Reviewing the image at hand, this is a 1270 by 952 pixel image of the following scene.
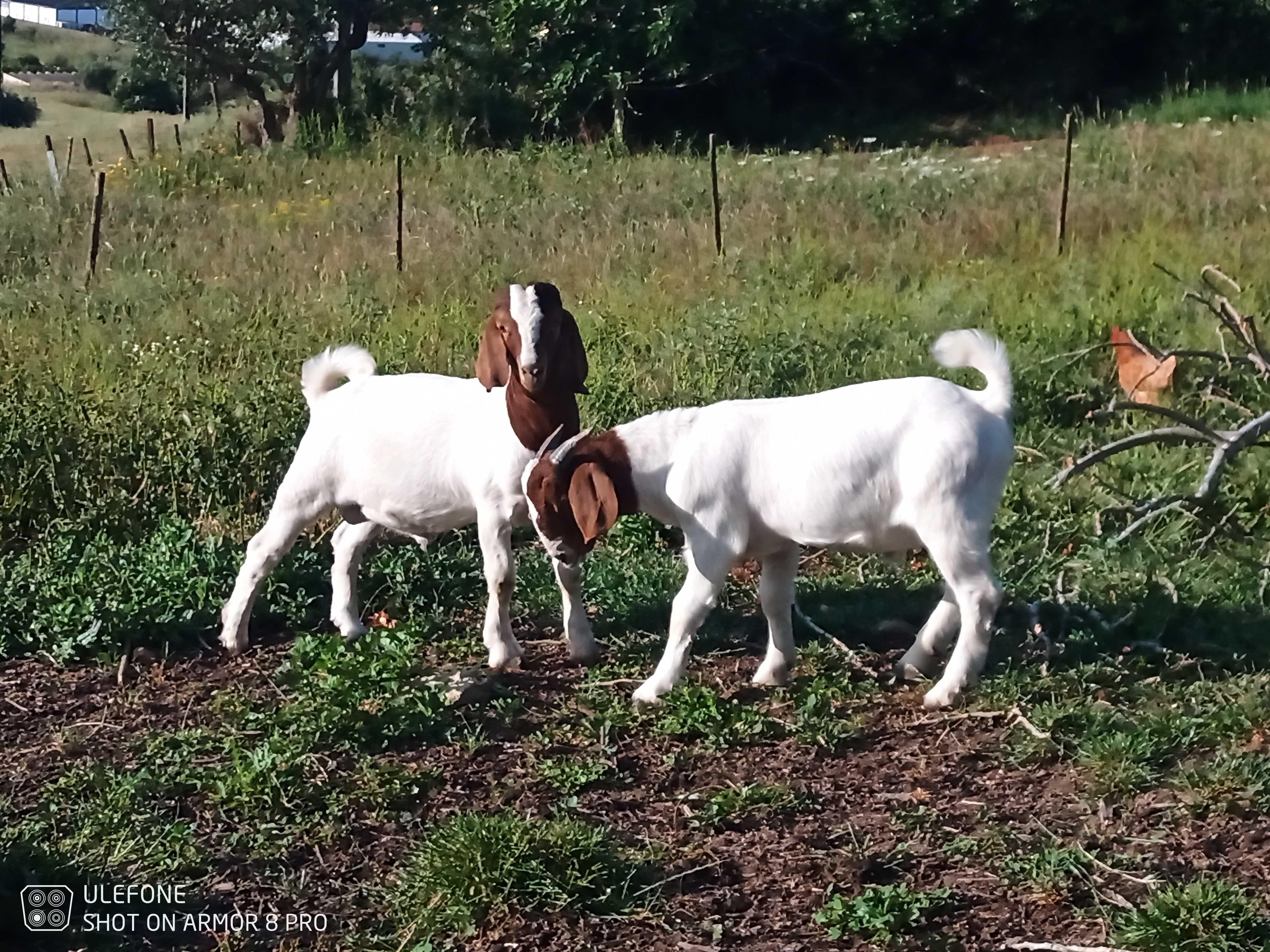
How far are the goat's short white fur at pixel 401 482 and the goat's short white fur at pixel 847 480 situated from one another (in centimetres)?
45

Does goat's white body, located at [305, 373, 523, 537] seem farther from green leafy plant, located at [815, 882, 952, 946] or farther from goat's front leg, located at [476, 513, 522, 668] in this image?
green leafy plant, located at [815, 882, 952, 946]

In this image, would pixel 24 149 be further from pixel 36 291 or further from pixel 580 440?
pixel 580 440

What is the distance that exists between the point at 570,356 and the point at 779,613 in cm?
128

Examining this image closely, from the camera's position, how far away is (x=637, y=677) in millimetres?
5695

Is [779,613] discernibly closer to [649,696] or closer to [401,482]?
[649,696]

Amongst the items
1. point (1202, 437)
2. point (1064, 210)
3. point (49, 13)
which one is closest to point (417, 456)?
point (1202, 437)

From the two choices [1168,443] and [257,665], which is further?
[1168,443]

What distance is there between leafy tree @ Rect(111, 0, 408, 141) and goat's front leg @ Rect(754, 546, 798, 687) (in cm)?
2277

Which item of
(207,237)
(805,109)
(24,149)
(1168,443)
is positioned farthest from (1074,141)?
(24,149)

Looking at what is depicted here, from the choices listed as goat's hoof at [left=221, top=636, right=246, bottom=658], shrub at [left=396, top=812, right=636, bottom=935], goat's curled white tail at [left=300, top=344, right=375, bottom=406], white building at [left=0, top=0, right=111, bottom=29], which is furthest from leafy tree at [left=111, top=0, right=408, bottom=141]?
white building at [left=0, top=0, right=111, bottom=29]

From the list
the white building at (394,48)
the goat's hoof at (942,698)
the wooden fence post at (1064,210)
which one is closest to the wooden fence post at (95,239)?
the wooden fence post at (1064,210)

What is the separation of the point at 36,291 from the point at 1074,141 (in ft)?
49.9

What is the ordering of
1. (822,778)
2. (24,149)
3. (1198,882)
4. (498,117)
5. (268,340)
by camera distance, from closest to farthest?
(1198,882), (822,778), (268,340), (498,117), (24,149)

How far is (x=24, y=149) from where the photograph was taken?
110 feet
